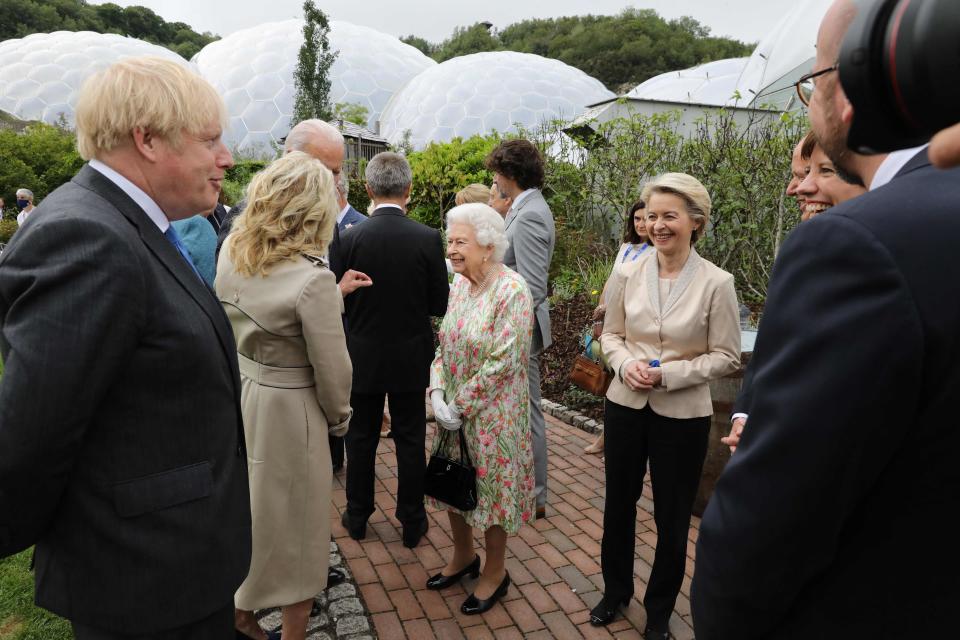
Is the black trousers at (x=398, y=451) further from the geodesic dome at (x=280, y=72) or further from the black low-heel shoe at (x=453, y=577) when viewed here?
the geodesic dome at (x=280, y=72)

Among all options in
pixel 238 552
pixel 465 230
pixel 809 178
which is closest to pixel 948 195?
pixel 809 178

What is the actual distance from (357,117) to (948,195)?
29942 mm

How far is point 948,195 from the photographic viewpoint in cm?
89

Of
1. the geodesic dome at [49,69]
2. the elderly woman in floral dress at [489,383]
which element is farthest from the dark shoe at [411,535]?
the geodesic dome at [49,69]

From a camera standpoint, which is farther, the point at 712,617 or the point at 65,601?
the point at 65,601

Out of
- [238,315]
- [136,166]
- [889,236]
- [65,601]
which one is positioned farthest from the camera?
[238,315]

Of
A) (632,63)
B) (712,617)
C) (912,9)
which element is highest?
(632,63)

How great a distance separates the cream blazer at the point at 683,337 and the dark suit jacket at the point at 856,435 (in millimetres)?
1725

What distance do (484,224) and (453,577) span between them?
1.92m

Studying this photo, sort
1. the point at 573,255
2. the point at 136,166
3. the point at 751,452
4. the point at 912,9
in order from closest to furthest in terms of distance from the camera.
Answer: the point at 912,9
the point at 751,452
the point at 136,166
the point at 573,255

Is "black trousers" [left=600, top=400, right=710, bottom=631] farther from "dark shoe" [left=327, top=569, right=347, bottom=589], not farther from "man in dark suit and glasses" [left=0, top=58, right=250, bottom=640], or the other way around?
"man in dark suit and glasses" [left=0, top=58, right=250, bottom=640]

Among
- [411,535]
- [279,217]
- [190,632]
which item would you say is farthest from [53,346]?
[411,535]

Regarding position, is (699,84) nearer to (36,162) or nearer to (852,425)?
(36,162)

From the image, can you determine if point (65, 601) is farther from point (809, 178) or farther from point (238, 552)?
point (809, 178)
